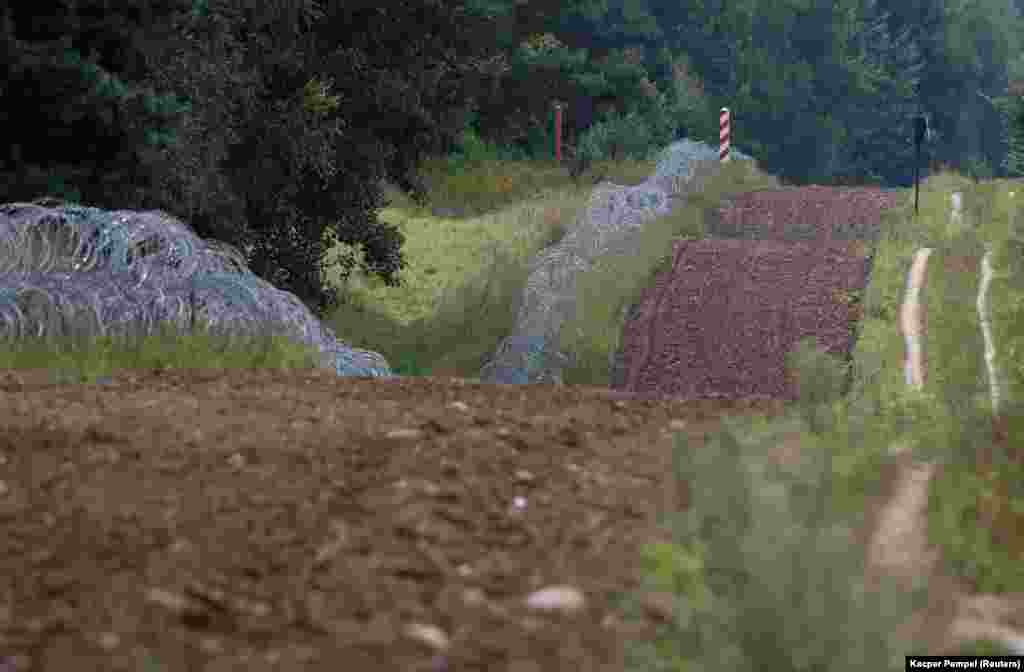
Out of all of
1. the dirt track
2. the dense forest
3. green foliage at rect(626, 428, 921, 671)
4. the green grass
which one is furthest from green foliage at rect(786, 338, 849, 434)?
the dense forest

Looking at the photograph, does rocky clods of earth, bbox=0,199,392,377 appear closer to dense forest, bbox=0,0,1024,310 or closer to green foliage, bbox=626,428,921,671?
dense forest, bbox=0,0,1024,310

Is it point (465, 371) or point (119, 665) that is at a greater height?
point (119, 665)

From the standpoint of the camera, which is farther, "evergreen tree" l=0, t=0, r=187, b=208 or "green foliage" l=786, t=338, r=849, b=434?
"evergreen tree" l=0, t=0, r=187, b=208

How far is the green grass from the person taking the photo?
3.81 m

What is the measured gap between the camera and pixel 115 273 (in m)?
10.4

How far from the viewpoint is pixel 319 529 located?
487 cm

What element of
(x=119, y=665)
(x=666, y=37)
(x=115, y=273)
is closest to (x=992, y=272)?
(x=115, y=273)

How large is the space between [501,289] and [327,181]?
2483 mm

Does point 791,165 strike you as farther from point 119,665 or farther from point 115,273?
point 119,665

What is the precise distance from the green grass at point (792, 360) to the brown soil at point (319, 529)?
0.29m

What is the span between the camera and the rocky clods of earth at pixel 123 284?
978 centimetres

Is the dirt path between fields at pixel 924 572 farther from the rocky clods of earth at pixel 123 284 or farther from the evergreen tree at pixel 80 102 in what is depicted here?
the evergreen tree at pixel 80 102

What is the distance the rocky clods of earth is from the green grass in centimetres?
13

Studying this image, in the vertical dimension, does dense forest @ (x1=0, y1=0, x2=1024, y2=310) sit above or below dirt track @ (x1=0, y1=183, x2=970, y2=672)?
below
